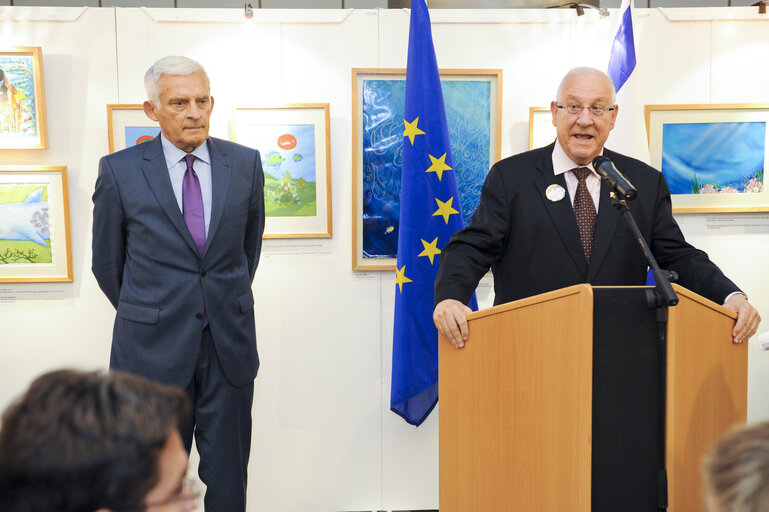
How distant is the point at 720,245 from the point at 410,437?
80.7 inches

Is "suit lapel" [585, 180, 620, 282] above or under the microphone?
under

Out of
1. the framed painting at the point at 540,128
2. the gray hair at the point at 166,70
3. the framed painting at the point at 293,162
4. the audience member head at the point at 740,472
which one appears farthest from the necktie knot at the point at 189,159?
the audience member head at the point at 740,472

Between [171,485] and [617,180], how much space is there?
5.02ft

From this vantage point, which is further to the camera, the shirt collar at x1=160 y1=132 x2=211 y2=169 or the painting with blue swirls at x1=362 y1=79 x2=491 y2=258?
the painting with blue swirls at x1=362 y1=79 x2=491 y2=258

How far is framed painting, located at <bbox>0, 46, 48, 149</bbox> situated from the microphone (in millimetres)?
2959

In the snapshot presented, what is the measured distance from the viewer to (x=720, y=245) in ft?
13.4

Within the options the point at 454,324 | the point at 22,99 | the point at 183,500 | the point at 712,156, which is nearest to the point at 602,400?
the point at 454,324

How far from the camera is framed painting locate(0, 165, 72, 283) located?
3.82 meters

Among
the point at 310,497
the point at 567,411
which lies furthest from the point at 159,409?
the point at 310,497

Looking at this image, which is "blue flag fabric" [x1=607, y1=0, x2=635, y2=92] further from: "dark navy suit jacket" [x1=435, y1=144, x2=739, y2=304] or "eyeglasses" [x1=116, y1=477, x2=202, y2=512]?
"eyeglasses" [x1=116, y1=477, x2=202, y2=512]

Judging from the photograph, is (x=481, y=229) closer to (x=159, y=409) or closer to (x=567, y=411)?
(x=567, y=411)

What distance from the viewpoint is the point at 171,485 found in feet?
3.08

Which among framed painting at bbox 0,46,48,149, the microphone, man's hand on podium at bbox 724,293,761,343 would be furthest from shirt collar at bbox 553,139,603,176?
framed painting at bbox 0,46,48,149

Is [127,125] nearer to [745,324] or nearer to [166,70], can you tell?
[166,70]
